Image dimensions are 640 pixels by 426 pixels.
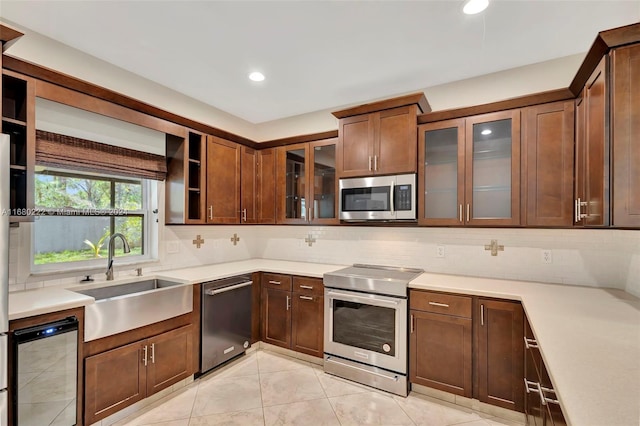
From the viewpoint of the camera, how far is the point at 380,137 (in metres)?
2.94

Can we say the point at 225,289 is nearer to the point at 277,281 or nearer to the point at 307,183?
the point at 277,281


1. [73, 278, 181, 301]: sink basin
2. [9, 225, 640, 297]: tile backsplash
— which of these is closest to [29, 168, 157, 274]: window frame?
[9, 225, 640, 297]: tile backsplash

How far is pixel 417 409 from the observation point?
2355 millimetres

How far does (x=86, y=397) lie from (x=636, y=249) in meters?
3.79

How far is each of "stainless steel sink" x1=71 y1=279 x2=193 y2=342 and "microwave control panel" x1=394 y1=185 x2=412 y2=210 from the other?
198cm

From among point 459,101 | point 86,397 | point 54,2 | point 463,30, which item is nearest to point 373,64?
point 463,30

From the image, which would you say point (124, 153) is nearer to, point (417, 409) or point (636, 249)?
point (417, 409)

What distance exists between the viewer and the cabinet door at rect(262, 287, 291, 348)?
317cm

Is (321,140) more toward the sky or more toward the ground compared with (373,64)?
more toward the ground

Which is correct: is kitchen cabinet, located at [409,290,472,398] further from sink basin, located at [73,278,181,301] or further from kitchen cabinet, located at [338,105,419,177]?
Answer: sink basin, located at [73,278,181,301]

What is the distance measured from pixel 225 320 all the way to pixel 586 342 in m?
2.65

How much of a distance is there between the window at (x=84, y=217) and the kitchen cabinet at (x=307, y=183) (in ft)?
4.69

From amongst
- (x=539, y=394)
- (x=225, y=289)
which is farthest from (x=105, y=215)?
(x=539, y=394)

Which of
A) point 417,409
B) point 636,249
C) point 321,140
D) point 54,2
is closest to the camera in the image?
point 54,2
